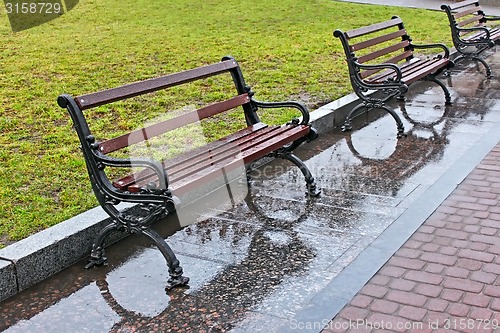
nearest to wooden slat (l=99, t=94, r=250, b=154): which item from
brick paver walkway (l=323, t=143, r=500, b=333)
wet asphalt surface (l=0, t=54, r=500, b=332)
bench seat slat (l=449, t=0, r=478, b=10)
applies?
wet asphalt surface (l=0, t=54, r=500, b=332)

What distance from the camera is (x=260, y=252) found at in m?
4.68

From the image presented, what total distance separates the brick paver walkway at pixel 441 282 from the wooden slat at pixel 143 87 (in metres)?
2.01

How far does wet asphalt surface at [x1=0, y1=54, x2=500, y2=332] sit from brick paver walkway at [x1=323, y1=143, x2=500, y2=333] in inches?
12.0

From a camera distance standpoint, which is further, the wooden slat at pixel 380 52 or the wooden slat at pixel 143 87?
the wooden slat at pixel 380 52

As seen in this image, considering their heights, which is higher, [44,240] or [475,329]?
[44,240]

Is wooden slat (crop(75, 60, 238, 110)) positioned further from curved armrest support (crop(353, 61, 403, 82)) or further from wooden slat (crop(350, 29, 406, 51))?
wooden slat (crop(350, 29, 406, 51))

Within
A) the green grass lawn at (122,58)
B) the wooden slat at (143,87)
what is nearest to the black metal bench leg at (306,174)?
the wooden slat at (143,87)

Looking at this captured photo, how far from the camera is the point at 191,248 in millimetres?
4785

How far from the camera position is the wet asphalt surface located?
12.9 ft

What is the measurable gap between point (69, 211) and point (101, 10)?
14.2 metres

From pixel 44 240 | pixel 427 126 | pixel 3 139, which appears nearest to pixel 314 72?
pixel 427 126

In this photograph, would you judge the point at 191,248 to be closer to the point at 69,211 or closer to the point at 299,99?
the point at 69,211

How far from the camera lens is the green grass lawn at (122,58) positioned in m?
5.70

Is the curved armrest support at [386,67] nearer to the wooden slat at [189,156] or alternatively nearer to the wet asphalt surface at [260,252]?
the wet asphalt surface at [260,252]
